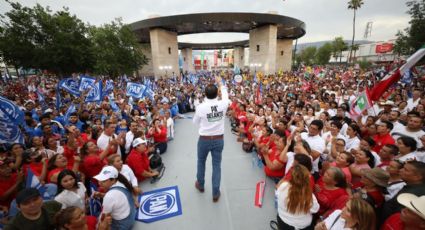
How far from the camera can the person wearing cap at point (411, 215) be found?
4.56 feet

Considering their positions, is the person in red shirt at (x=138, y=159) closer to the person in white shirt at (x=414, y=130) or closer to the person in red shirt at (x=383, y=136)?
the person in red shirt at (x=383, y=136)

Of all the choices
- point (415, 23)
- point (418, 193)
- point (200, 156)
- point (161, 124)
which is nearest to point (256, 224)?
point (200, 156)

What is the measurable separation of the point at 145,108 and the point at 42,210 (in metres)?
5.63

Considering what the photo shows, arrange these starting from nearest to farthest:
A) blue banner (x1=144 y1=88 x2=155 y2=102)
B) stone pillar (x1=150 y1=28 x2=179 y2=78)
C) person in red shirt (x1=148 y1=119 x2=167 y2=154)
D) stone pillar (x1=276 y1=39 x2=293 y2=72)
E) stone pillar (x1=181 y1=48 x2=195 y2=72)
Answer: person in red shirt (x1=148 y1=119 x2=167 y2=154)
blue banner (x1=144 y1=88 x2=155 y2=102)
stone pillar (x1=150 y1=28 x2=179 y2=78)
stone pillar (x1=276 y1=39 x2=293 y2=72)
stone pillar (x1=181 y1=48 x2=195 y2=72)

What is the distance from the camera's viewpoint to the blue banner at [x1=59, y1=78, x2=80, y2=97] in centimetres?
575

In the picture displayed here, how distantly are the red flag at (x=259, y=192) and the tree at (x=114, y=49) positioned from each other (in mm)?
17318

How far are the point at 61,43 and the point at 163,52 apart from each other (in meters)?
10.2

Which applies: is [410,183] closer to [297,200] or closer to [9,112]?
[297,200]

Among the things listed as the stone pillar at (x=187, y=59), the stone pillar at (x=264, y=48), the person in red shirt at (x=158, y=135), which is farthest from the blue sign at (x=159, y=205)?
the stone pillar at (x=187, y=59)

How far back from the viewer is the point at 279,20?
2136 centimetres

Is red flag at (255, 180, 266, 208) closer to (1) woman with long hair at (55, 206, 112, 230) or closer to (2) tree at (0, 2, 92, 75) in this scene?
(1) woman with long hair at (55, 206, 112, 230)

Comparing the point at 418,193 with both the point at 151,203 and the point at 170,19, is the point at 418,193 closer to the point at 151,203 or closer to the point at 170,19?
the point at 151,203

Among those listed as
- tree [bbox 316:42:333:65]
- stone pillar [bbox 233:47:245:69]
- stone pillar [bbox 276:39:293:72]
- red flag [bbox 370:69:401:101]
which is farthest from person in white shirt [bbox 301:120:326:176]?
tree [bbox 316:42:333:65]

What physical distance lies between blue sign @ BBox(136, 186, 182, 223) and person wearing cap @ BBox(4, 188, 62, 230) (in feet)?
4.45
